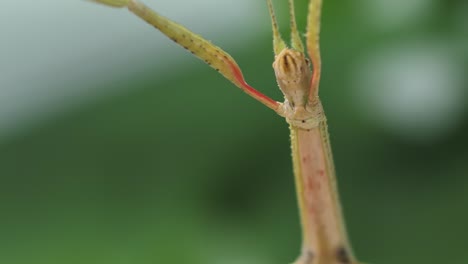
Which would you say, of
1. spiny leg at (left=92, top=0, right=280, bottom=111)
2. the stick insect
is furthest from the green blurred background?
spiny leg at (left=92, top=0, right=280, bottom=111)

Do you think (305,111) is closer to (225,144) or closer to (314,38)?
(314,38)

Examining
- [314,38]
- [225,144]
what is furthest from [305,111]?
[225,144]

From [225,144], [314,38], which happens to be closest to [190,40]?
[314,38]

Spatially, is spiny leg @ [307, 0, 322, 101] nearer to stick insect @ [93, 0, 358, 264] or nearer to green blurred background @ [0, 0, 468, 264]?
stick insect @ [93, 0, 358, 264]

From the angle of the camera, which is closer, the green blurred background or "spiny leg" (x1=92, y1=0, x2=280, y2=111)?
"spiny leg" (x1=92, y1=0, x2=280, y2=111)

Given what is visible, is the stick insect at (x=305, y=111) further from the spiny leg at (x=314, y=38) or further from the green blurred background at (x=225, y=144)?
the green blurred background at (x=225, y=144)

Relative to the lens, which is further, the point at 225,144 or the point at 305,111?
the point at 225,144
